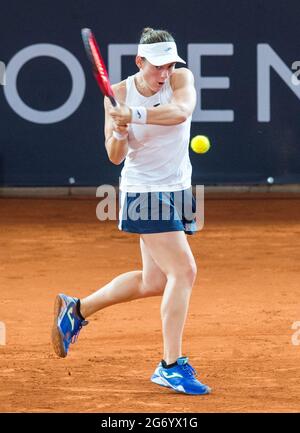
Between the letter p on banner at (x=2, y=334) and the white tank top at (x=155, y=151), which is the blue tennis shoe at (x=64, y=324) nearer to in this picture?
the letter p on banner at (x=2, y=334)

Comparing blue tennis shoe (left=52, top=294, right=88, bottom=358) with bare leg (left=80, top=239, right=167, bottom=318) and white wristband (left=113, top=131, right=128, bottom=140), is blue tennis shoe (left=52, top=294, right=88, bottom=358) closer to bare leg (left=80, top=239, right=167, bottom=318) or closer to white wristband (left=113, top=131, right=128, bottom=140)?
bare leg (left=80, top=239, right=167, bottom=318)

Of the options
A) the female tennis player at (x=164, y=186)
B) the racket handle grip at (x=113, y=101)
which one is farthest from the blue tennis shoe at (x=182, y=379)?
the racket handle grip at (x=113, y=101)

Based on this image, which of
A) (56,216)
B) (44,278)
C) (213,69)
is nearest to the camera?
(44,278)

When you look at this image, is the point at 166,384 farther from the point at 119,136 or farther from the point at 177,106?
the point at 177,106

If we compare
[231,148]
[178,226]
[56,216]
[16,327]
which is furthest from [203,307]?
[231,148]

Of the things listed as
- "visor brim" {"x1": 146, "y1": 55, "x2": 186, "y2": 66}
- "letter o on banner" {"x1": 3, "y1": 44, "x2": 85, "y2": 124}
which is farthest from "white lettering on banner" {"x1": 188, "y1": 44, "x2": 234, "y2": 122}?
"visor brim" {"x1": 146, "y1": 55, "x2": 186, "y2": 66}

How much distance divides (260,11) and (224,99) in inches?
41.1

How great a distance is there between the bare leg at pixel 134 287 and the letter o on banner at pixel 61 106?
22.6 feet

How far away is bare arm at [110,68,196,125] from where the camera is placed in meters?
4.79

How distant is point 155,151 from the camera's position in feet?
16.7

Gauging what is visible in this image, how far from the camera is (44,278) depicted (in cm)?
801

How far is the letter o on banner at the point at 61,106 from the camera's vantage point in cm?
1220

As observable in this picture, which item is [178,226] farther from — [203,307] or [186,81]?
[203,307]

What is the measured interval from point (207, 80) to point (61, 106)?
1.65 meters
